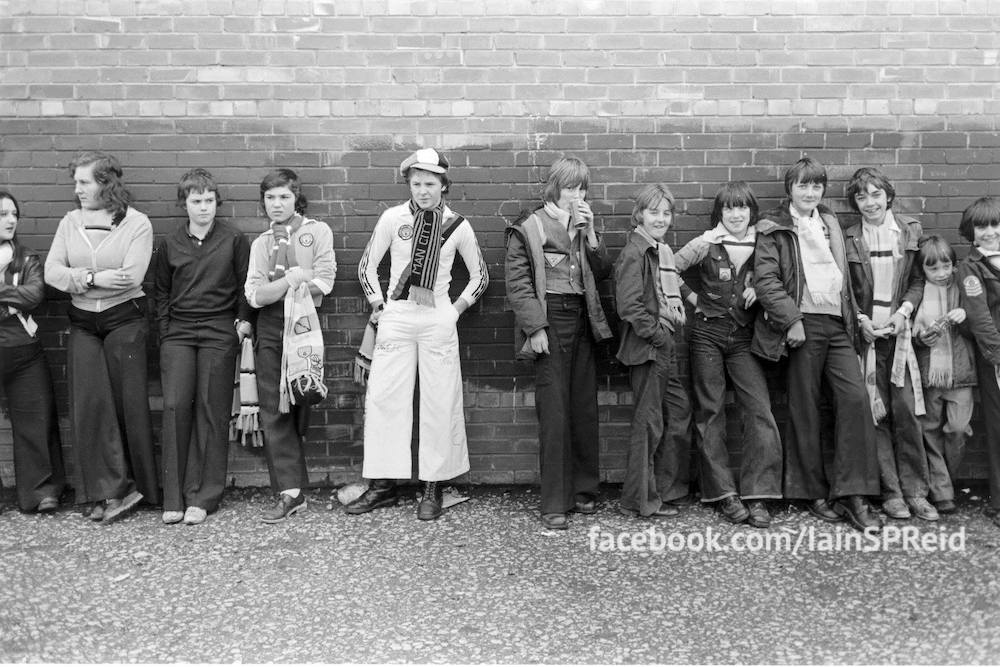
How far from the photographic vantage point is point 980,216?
5414 millimetres

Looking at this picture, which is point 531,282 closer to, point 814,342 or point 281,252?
point 281,252

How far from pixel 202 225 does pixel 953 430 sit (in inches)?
193

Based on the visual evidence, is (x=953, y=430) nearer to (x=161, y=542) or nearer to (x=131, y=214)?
(x=161, y=542)

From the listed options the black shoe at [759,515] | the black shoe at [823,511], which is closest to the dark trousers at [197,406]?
the black shoe at [759,515]

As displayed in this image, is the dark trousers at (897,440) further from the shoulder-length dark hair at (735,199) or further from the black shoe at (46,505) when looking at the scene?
the black shoe at (46,505)

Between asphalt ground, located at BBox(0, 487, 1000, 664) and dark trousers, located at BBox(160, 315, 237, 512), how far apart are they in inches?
9.5

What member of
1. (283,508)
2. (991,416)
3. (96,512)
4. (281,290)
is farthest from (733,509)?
(96,512)

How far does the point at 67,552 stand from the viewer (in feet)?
16.2

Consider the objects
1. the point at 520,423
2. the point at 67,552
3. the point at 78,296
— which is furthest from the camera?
the point at 520,423

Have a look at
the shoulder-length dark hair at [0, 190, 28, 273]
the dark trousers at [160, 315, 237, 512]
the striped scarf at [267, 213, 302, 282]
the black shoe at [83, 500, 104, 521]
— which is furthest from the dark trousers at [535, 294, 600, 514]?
the shoulder-length dark hair at [0, 190, 28, 273]

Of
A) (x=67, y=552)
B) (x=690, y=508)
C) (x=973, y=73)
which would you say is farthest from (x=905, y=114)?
(x=67, y=552)

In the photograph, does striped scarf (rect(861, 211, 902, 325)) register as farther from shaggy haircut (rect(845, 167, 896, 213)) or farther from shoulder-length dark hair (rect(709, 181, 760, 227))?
shoulder-length dark hair (rect(709, 181, 760, 227))

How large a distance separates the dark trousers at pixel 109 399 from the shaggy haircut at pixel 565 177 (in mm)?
2729

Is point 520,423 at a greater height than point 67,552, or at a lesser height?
greater
